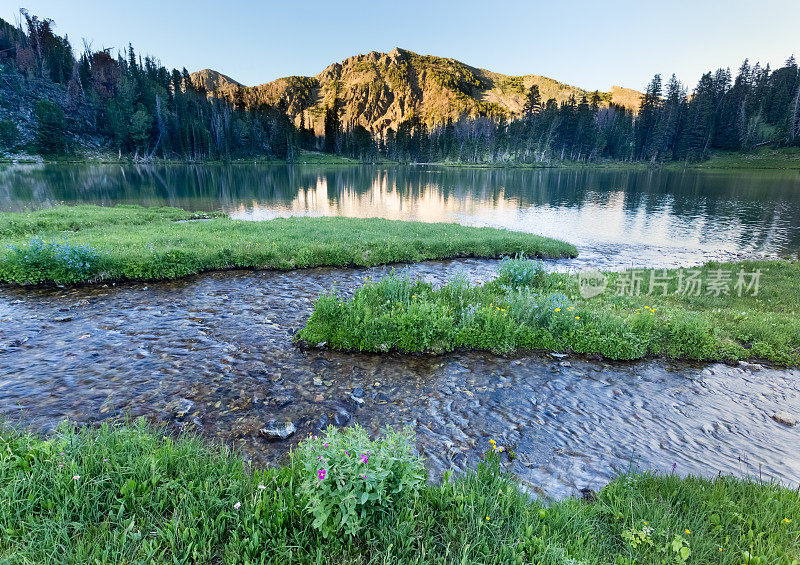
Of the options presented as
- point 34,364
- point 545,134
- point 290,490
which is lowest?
point 34,364

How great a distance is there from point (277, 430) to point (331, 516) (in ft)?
11.4

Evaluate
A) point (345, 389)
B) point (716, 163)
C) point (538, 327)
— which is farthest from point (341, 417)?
point (716, 163)

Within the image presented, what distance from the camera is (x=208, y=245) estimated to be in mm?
19266

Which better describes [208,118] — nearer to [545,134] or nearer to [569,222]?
[545,134]

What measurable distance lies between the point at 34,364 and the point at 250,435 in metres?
6.61

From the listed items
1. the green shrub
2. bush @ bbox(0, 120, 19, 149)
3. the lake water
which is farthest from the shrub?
bush @ bbox(0, 120, 19, 149)

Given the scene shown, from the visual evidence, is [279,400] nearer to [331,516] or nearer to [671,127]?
[331,516]

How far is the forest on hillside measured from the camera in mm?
124438

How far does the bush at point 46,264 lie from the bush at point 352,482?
51.5 ft

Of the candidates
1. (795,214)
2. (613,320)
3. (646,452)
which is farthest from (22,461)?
(795,214)

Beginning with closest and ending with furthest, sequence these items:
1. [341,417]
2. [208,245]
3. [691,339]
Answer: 1. [341,417]
2. [691,339]
3. [208,245]

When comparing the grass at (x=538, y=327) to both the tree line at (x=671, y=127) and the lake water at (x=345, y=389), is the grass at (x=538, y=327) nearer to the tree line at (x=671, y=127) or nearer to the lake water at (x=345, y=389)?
the lake water at (x=345, y=389)

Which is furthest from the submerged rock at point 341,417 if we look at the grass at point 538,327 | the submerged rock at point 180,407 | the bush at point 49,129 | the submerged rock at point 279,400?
the bush at point 49,129

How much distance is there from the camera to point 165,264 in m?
16.1
